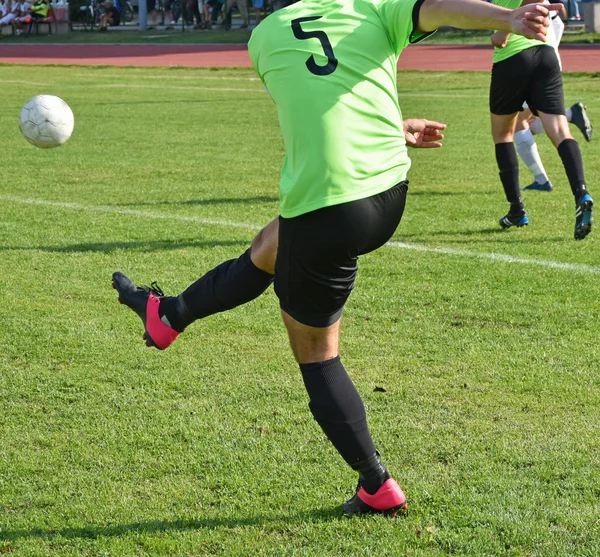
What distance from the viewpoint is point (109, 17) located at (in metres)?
42.2

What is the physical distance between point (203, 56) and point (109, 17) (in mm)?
13838

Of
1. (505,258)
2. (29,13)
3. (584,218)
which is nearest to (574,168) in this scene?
(584,218)

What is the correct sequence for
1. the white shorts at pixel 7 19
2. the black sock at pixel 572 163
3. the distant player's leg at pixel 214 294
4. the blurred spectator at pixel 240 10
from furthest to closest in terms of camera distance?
the white shorts at pixel 7 19 < the blurred spectator at pixel 240 10 < the black sock at pixel 572 163 < the distant player's leg at pixel 214 294

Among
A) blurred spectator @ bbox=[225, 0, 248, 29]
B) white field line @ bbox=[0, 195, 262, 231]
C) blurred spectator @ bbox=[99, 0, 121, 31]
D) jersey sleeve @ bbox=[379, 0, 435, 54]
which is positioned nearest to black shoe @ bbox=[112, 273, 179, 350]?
jersey sleeve @ bbox=[379, 0, 435, 54]

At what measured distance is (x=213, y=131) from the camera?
46.2ft

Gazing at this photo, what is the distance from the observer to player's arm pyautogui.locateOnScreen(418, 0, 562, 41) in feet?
9.64

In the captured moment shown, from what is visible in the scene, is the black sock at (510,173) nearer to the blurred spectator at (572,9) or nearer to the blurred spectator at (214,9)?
the blurred spectator at (572,9)

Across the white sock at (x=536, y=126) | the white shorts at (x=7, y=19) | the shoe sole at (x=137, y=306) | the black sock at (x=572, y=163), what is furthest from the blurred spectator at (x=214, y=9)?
the shoe sole at (x=137, y=306)

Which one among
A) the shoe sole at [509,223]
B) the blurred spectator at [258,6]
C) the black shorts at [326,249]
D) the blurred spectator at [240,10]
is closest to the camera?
the black shorts at [326,249]

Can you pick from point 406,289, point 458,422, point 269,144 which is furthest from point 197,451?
point 269,144

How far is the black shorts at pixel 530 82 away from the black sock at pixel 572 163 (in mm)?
266

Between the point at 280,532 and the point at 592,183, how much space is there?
275 inches

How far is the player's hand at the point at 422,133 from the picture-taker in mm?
3695

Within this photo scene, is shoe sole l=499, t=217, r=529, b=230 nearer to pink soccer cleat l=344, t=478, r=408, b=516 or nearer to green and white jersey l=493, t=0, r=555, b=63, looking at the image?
green and white jersey l=493, t=0, r=555, b=63
